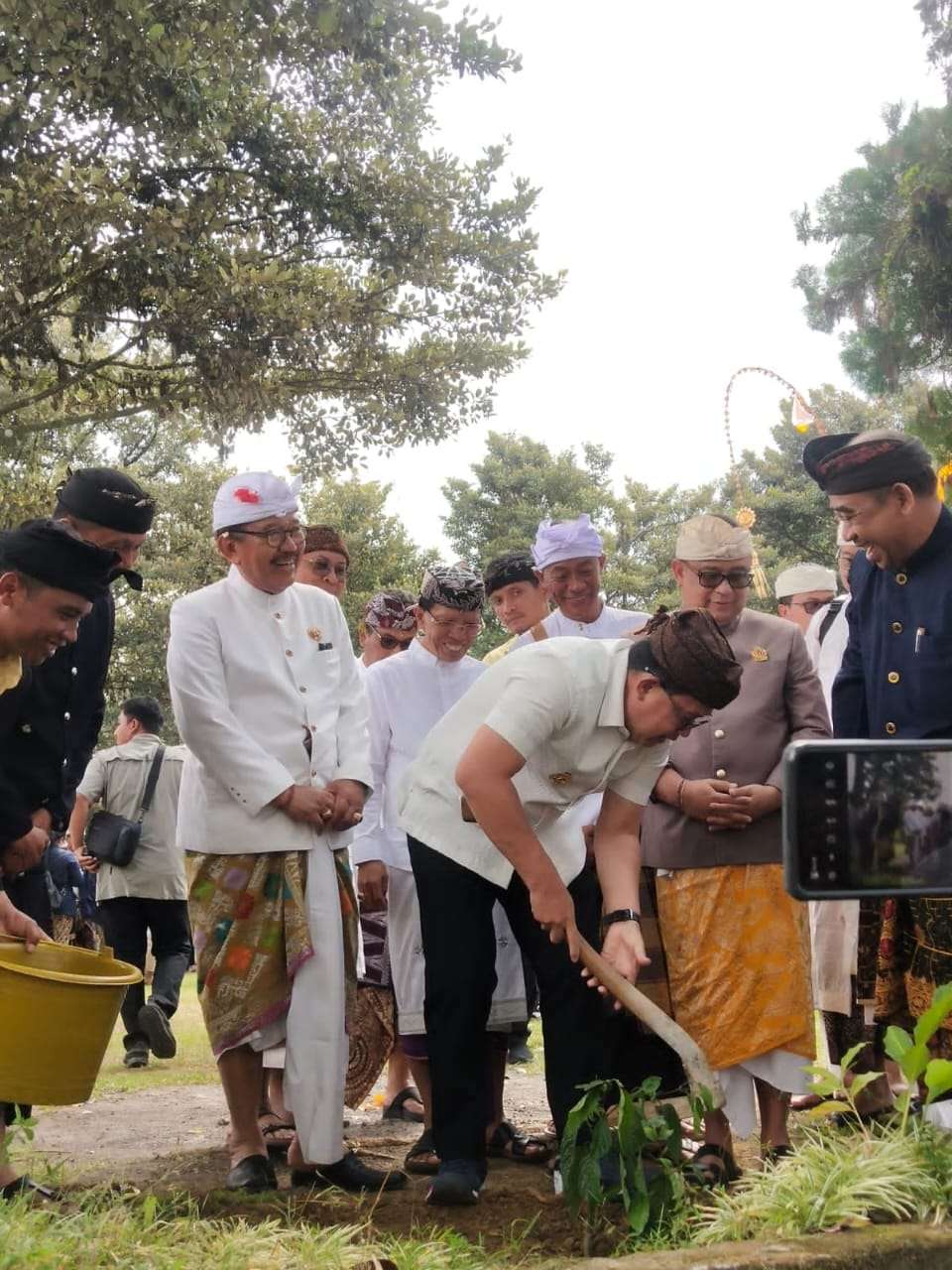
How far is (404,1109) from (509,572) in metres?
2.25

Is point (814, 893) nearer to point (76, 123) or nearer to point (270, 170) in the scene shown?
point (76, 123)

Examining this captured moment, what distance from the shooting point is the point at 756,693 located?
15.5 ft

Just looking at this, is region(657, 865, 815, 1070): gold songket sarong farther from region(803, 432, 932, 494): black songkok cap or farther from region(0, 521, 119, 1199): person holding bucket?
region(0, 521, 119, 1199): person holding bucket

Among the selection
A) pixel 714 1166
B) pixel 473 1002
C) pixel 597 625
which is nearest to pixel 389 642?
pixel 597 625

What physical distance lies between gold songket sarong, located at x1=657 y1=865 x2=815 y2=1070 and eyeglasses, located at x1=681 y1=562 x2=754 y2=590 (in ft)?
3.12

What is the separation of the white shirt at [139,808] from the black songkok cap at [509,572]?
10.0 ft

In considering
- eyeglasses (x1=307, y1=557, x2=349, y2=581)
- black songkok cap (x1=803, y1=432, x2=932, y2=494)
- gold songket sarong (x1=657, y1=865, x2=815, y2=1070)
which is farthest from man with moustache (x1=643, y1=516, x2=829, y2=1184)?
eyeglasses (x1=307, y1=557, x2=349, y2=581)

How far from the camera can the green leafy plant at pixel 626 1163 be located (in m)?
3.48

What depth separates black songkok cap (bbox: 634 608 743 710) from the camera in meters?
3.50

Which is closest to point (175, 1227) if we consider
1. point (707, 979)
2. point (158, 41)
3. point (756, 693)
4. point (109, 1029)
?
point (109, 1029)

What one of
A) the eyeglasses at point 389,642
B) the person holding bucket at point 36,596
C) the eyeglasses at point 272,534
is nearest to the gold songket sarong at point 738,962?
the eyeglasses at point 272,534

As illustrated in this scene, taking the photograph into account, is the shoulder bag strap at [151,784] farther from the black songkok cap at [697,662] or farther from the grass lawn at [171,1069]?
the black songkok cap at [697,662]

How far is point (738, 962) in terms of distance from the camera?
4.51 meters

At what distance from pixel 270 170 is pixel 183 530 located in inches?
544
